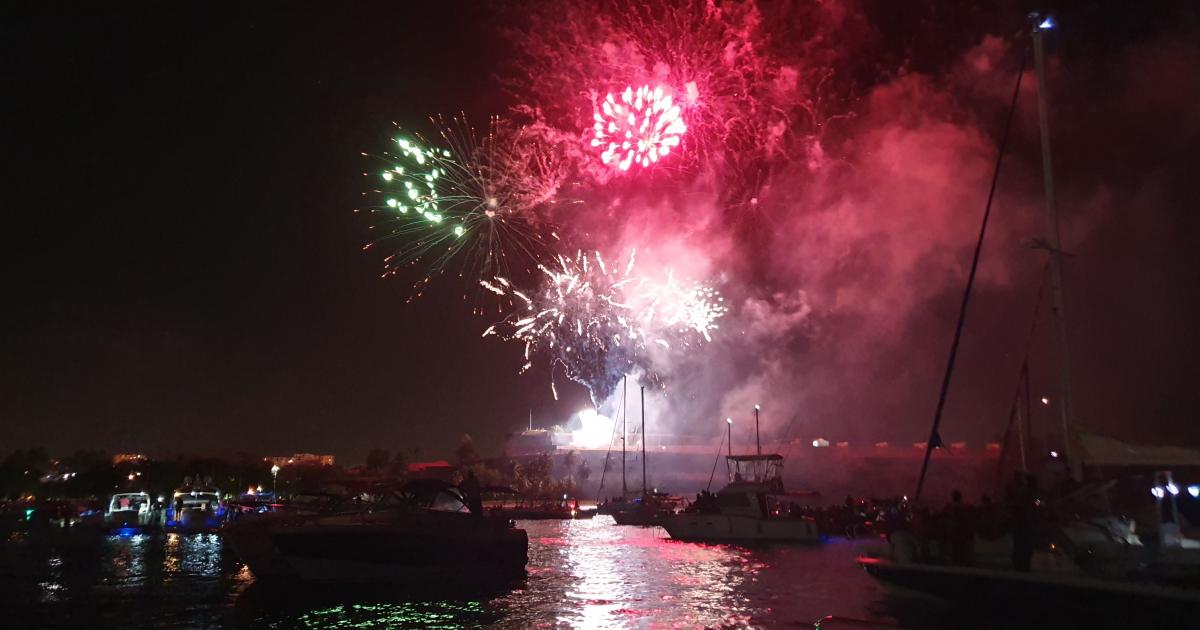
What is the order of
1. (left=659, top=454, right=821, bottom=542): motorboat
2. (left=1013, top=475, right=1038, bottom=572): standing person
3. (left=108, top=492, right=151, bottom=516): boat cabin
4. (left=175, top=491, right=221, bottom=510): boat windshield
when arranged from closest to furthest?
(left=1013, top=475, right=1038, bottom=572): standing person → (left=659, top=454, right=821, bottom=542): motorboat → (left=108, top=492, right=151, bottom=516): boat cabin → (left=175, top=491, right=221, bottom=510): boat windshield

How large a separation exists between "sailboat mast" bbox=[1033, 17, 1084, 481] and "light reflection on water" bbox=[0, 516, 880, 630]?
546cm

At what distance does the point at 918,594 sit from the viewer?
16.7 m

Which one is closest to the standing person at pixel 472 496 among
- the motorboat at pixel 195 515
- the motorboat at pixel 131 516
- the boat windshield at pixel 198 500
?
the motorboat at pixel 195 515

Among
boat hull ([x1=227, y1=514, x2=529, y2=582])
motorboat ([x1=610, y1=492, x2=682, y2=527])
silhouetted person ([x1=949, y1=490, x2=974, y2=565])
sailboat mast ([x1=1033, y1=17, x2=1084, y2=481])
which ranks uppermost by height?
sailboat mast ([x1=1033, y1=17, x2=1084, y2=481])

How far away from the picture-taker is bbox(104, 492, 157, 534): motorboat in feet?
155

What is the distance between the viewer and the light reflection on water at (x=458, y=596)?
49.4 feet

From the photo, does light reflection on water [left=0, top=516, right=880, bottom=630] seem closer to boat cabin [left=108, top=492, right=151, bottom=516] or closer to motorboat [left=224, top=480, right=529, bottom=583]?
motorboat [left=224, top=480, right=529, bottom=583]

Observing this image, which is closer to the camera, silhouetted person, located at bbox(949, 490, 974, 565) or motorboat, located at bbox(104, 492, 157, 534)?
silhouetted person, located at bbox(949, 490, 974, 565)

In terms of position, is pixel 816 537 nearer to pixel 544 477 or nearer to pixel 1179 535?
pixel 1179 535

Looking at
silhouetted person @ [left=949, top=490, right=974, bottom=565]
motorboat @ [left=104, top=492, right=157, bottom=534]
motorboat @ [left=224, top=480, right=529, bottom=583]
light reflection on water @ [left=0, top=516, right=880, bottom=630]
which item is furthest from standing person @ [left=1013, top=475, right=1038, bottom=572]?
motorboat @ [left=104, top=492, right=157, bottom=534]

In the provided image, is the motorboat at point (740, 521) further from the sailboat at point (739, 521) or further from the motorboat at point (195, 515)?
the motorboat at point (195, 515)

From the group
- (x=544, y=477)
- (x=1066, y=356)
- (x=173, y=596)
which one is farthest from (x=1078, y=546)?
(x=544, y=477)

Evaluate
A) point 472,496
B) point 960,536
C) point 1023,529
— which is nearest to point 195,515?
point 472,496

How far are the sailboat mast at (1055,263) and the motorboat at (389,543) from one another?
14.5 m
